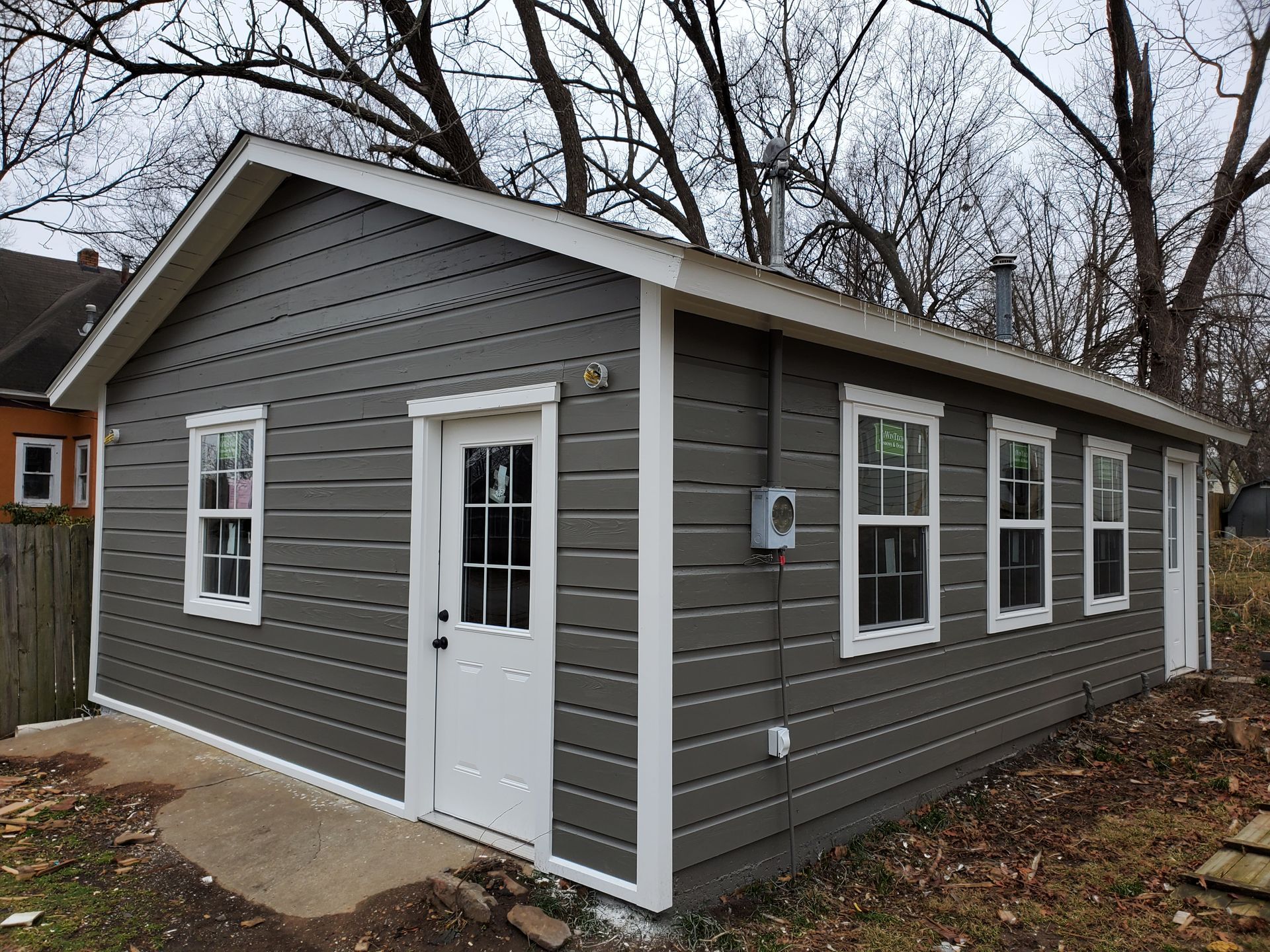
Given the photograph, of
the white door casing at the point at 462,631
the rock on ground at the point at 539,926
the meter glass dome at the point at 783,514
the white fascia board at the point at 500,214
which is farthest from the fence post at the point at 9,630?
the meter glass dome at the point at 783,514

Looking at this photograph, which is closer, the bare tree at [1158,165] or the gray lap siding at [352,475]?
the gray lap siding at [352,475]

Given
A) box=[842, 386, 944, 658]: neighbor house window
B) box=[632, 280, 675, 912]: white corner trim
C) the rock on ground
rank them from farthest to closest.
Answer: box=[842, 386, 944, 658]: neighbor house window, box=[632, 280, 675, 912]: white corner trim, the rock on ground

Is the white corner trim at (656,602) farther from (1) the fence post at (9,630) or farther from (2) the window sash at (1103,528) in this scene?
(1) the fence post at (9,630)

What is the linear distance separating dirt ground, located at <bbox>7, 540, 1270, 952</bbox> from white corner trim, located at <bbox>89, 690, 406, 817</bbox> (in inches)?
23.5

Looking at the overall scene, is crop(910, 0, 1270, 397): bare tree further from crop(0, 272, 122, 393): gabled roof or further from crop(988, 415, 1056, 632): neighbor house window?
crop(0, 272, 122, 393): gabled roof

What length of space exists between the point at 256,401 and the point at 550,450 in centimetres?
297

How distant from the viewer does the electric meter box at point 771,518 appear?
392 centimetres

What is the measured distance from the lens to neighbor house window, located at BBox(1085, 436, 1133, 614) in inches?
274

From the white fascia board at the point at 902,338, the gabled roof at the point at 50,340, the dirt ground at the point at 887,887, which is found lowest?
the dirt ground at the point at 887,887

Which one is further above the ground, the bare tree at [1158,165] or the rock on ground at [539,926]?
the bare tree at [1158,165]

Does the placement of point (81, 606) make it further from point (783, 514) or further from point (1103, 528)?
point (1103, 528)

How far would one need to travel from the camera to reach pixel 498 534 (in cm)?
435

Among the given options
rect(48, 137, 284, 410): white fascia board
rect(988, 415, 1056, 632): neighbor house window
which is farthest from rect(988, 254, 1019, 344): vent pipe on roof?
rect(48, 137, 284, 410): white fascia board

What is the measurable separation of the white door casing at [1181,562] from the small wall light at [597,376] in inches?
288
